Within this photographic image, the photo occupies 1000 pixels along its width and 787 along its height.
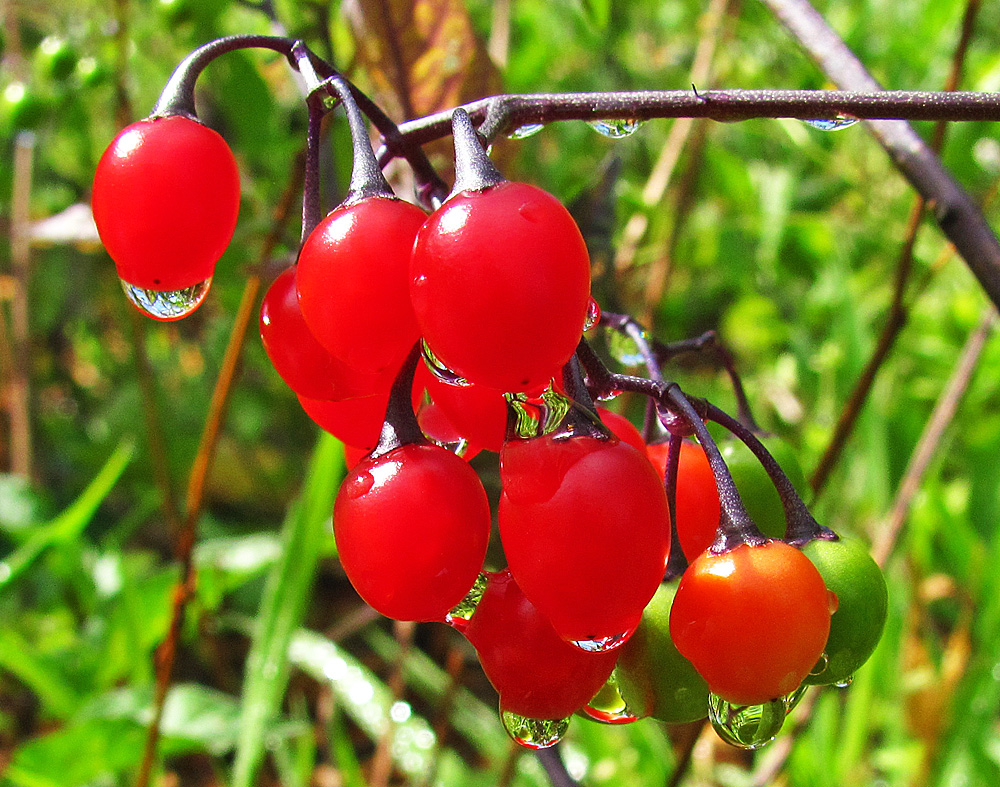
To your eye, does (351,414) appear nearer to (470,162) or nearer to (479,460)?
(470,162)

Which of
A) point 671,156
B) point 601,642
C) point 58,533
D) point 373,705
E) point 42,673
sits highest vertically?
point 601,642

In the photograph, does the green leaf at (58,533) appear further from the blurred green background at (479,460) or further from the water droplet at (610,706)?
the water droplet at (610,706)

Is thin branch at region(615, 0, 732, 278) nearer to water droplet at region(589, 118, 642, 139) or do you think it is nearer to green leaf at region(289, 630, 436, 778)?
green leaf at region(289, 630, 436, 778)

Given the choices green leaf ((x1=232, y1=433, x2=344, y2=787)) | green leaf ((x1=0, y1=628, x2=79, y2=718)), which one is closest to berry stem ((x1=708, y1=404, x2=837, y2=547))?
green leaf ((x1=232, y1=433, x2=344, y2=787))

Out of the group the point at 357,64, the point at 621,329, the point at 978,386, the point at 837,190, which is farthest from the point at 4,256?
the point at 978,386

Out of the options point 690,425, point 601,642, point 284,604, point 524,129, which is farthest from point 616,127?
point 284,604

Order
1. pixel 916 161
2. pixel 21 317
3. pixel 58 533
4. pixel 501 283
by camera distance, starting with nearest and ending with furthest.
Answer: pixel 501 283 → pixel 916 161 → pixel 58 533 → pixel 21 317

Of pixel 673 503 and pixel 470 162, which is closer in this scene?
pixel 470 162
